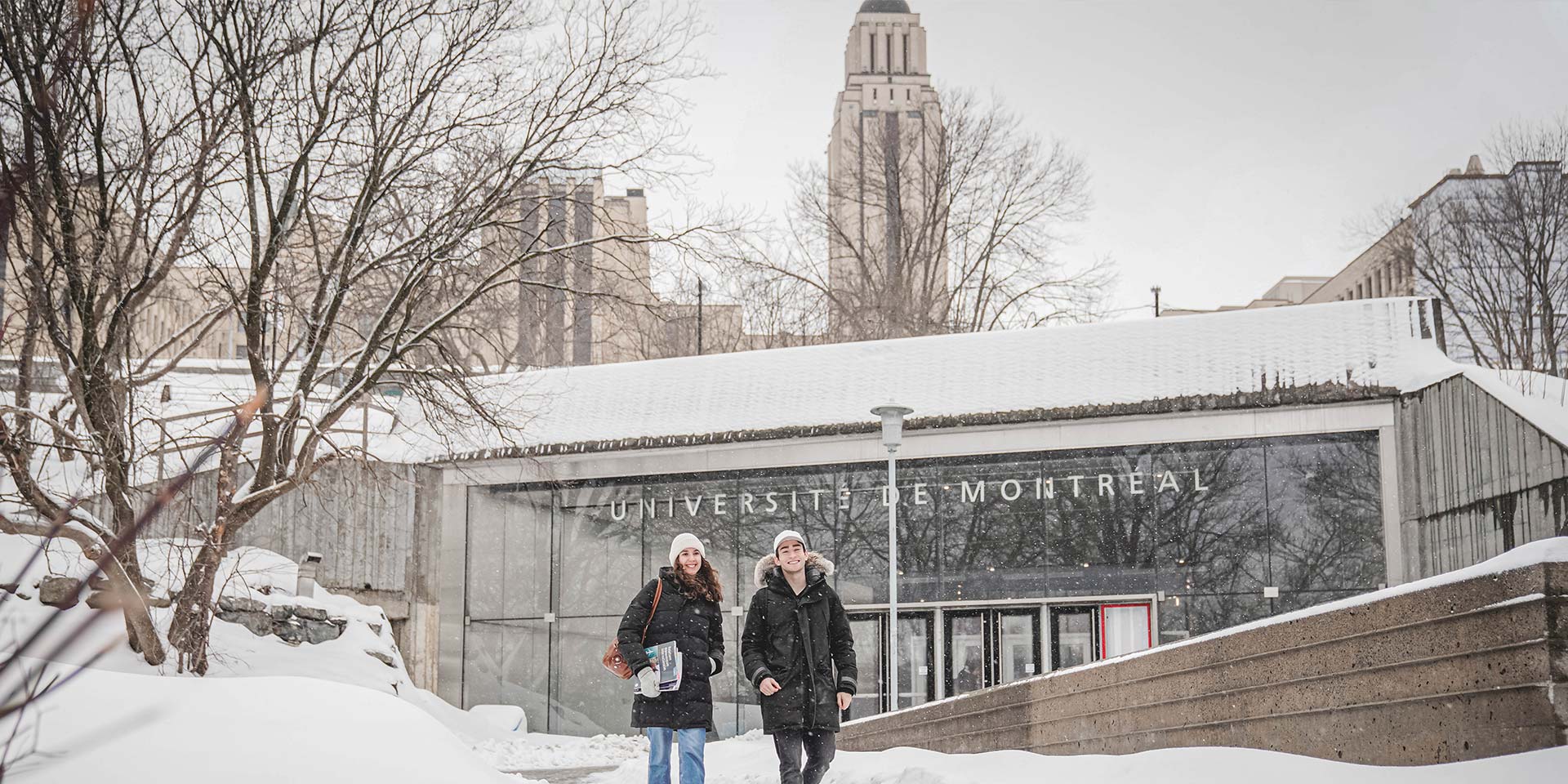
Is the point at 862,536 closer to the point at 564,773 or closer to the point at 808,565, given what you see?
the point at 564,773

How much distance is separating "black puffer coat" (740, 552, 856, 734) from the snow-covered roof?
37.0 feet

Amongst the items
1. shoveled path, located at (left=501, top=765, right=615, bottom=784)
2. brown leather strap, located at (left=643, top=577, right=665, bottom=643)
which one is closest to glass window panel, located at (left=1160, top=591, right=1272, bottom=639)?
shoveled path, located at (left=501, top=765, right=615, bottom=784)

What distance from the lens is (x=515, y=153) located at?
1583 cm

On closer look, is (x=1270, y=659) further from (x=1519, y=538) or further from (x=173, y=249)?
(x=173, y=249)

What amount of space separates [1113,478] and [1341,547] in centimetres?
307

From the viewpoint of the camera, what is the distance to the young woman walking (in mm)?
8047

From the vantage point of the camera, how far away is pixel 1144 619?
19438 millimetres

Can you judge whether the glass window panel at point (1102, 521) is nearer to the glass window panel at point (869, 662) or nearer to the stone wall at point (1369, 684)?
the glass window panel at point (869, 662)

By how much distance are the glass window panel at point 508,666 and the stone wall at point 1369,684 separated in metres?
15.2

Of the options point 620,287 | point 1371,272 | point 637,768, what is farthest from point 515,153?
point 1371,272

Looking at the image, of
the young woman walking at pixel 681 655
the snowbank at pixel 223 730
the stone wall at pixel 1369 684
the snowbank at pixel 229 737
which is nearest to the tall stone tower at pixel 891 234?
the stone wall at pixel 1369 684

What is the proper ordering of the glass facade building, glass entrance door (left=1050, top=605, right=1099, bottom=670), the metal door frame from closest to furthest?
the glass facade building → glass entrance door (left=1050, top=605, right=1099, bottom=670) → the metal door frame

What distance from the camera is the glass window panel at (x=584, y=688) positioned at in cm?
2317

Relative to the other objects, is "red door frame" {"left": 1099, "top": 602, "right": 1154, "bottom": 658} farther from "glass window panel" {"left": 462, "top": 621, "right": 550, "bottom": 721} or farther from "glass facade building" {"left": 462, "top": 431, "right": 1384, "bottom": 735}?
"glass window panel" {"left": 462, "top": 621, "right": 550, "bottom": 721}
